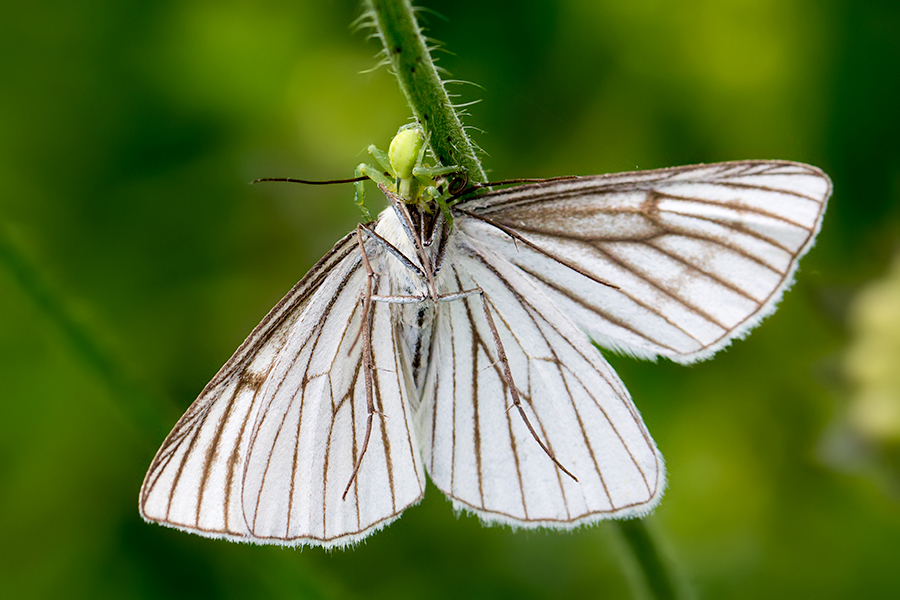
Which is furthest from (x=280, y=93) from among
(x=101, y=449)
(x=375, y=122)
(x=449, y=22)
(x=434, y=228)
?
(x=434, y=228)

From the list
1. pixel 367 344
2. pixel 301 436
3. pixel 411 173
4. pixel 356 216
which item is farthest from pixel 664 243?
pixel 356 216

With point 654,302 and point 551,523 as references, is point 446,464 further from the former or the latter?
point 654,302

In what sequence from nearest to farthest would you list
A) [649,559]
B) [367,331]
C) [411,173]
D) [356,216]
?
1. [411,173]
2. [367,331]
3. [649,559]
4. [356,216]

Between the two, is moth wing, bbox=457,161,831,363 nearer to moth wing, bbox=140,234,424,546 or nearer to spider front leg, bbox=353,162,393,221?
spider front leg, bbox=353,162,393,221

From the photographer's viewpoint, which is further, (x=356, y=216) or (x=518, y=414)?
(x=356, y=216)

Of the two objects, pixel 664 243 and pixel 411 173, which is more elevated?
pixel 411 173

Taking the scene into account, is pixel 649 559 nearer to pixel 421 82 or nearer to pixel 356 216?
pixel 421 82

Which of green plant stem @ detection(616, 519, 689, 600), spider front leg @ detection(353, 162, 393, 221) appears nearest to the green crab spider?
spider front leg @ detection(353, 162, 393, 221)
